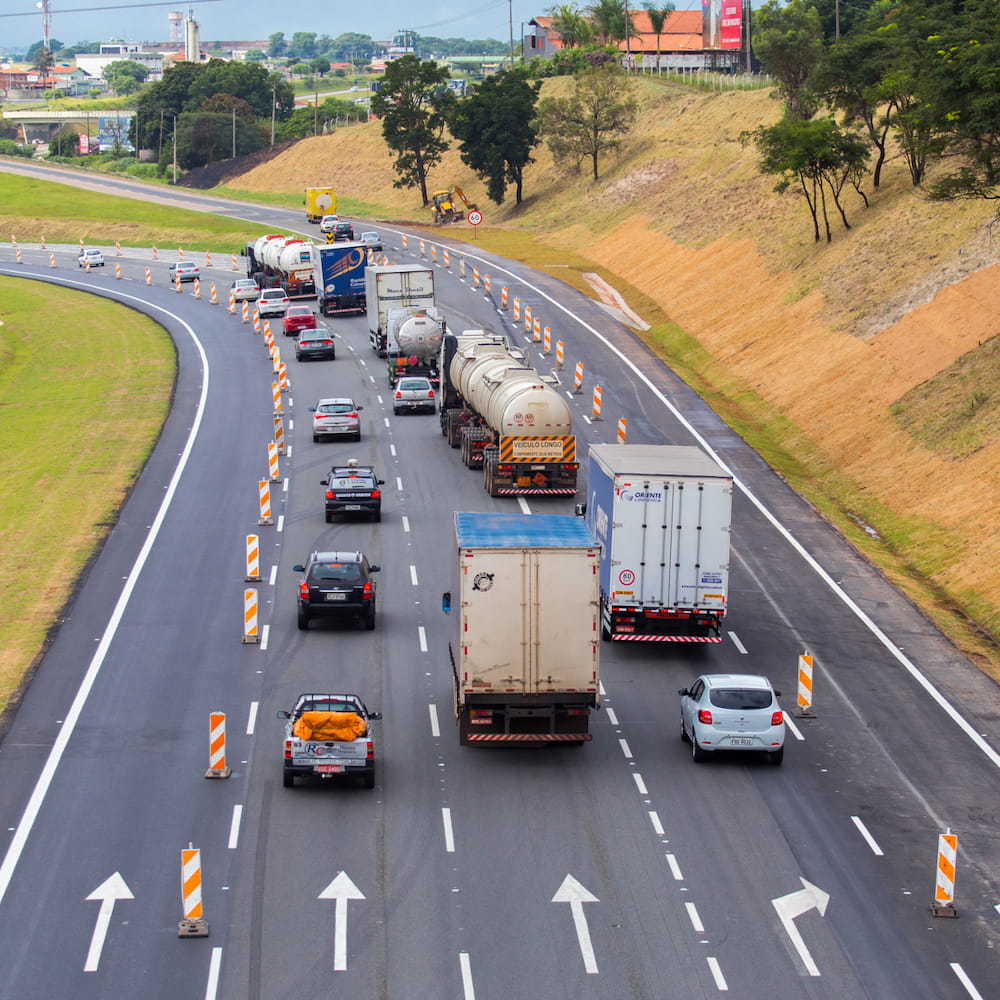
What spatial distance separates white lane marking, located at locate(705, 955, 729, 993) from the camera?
65.7 ft

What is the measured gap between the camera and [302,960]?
810 inches

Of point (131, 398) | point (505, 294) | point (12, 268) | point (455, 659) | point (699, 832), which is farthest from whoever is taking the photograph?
point (12, 268)

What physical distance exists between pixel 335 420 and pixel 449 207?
271ft

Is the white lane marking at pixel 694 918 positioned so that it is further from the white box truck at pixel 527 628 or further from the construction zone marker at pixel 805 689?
the construction zone marker at pixel 805 689

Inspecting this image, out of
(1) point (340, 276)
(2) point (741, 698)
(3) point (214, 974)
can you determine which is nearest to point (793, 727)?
(2) point (741, 698)

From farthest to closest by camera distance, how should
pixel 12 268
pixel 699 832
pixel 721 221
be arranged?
pixel 12 268, pixel 721 221, pixel 699 832

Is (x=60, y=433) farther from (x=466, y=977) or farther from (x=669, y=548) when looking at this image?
(x=466, y=977)

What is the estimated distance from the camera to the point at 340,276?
8638 cm

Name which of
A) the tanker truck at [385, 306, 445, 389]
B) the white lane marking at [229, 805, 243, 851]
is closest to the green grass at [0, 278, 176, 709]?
the white lane marking at [229, 805, 243, 851]

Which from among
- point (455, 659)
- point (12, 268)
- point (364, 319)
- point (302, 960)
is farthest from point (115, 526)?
point (12, 268)

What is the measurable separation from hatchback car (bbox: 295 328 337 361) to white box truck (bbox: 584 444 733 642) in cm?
4059

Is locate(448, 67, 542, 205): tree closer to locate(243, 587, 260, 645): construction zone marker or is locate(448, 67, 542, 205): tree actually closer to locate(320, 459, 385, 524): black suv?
locate(320, 459, 385, 524): black suv

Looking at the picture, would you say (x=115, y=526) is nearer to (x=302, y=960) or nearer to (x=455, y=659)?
(x=455, y=659)

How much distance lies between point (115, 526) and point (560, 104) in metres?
89.1
